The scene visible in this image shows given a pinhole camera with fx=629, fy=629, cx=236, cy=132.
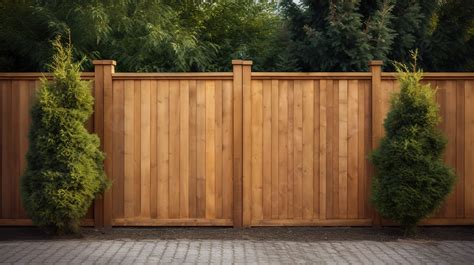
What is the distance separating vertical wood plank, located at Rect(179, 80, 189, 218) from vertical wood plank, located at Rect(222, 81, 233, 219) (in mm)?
481

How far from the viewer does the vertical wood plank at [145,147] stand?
27.3 ft

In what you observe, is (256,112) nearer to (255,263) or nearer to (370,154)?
(370,154)

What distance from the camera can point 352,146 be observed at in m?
8.41

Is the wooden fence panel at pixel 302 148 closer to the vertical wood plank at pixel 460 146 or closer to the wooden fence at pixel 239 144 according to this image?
the wooden fence at pixel 239 144

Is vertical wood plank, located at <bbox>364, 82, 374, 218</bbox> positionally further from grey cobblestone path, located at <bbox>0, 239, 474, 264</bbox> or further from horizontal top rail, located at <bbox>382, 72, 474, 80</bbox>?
grey cobblestone path, located at <bbox>0, 239, 474, 264</bbox>

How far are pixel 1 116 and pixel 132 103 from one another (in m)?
1.74

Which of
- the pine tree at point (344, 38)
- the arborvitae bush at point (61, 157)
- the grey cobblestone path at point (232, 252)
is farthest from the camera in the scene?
the pine tree at point (344, 38)

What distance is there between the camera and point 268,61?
1349cm

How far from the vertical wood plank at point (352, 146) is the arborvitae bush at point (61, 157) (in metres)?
3.29

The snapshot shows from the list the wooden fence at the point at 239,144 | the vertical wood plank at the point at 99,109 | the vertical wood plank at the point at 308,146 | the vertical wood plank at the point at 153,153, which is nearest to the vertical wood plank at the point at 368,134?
the wooden fence at the point at 239,144

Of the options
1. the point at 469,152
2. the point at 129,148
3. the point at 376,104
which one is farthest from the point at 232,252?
the point at 469,152

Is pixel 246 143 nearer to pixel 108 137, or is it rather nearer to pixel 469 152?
pixel 108 137

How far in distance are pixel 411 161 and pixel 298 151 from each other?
4.81 ft

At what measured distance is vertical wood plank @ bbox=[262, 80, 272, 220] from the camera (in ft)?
27.5
